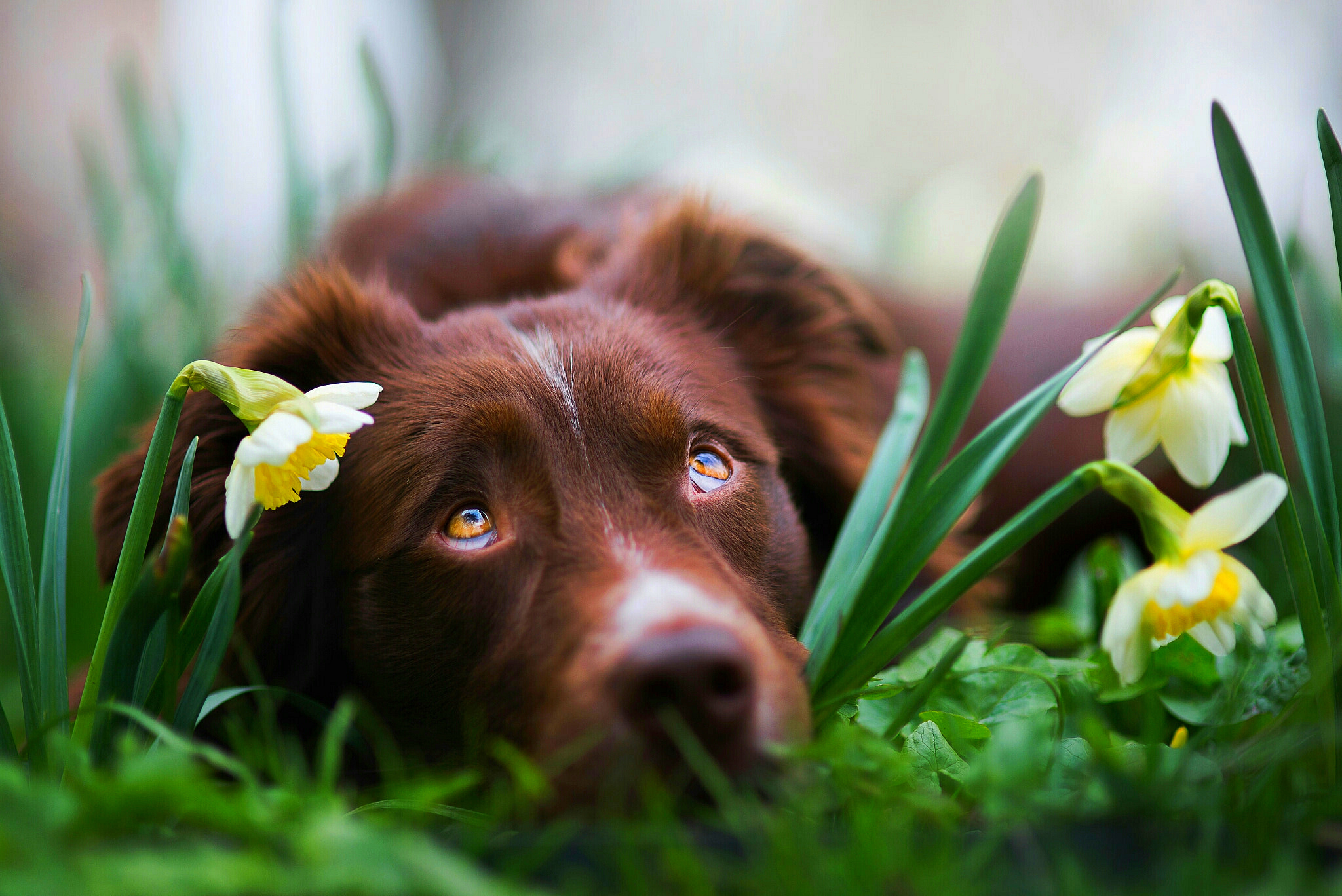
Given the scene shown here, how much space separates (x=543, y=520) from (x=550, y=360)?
328mm

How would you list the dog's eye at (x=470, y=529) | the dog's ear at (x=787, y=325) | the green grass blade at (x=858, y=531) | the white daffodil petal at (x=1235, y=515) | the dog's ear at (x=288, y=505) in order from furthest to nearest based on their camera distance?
1. the dog's ear at (x=787, y=325)
2. the dog's ear at (x=288, y=505)
3. the dog's eye at (x=470, y=529)
4. the green grass blade at (x=858, y=531)
5. the white daffodil petal at (x=1235, y=515)

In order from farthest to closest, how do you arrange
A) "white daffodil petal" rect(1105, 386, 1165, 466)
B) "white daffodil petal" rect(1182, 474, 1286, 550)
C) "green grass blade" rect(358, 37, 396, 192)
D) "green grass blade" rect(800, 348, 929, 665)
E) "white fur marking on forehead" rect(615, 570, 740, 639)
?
1. "green grass blade" rect(358, 37, 396, 192)
2. "green grass blade" rect(800, 348, 929, 665)
3. "white daffodil petal" rect(1105, 386, 1165, 466)
4. "white fur marking on forehead" rect(615, 570, 740, 639)
5. "white daffodil petal" rect(1182, 474, 1286, 550)

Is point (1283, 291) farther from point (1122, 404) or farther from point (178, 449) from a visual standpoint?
point (178, 449)

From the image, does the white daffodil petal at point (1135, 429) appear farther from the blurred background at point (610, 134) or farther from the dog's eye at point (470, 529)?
the dog's eye at point (470, 529)

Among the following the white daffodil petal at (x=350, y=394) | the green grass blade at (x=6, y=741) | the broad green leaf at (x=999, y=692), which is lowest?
the green grass blade at (x=6, y=741)

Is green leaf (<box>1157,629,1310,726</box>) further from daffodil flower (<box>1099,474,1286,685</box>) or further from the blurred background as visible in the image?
the blurred background

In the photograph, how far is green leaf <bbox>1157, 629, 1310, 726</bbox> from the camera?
1326 mm

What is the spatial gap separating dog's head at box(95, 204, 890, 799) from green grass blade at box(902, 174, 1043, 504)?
337mm

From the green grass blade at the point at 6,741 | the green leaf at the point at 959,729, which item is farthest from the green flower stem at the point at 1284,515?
the green grass blade at the point at 6,741

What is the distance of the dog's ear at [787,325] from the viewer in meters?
2.08

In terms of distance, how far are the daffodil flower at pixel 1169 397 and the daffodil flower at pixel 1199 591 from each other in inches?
4.4

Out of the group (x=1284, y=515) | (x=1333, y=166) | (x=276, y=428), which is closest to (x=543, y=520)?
(x=276, y=428)

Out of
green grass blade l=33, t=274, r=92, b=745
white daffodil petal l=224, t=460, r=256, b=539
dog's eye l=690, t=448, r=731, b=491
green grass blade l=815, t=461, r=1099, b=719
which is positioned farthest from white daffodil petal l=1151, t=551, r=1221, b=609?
green grass blade l=33, t=274, r=92, b=745

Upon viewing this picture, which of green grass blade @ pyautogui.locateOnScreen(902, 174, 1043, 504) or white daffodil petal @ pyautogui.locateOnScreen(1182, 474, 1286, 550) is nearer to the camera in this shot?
white daffodil petal @ pyautogui.locateOnScreen(1182, 474, 1286, 550)
